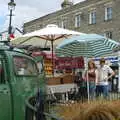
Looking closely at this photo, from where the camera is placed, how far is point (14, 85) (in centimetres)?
712

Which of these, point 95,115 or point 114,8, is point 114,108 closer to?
point 95,115

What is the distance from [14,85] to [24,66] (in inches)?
31.9

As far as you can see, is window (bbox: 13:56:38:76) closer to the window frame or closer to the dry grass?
the dry grass

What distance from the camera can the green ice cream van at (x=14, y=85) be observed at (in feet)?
22.8

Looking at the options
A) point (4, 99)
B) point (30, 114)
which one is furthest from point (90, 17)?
point (30, 114)

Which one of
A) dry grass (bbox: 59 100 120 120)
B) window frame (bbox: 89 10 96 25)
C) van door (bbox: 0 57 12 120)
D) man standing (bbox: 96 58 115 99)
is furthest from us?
window frame (bbox: 89 10 96 25)

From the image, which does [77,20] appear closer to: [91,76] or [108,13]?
[108,13]

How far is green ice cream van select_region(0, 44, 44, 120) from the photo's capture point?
22.8 ft

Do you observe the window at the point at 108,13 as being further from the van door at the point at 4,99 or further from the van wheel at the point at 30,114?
the van wheel at the point at 30,114

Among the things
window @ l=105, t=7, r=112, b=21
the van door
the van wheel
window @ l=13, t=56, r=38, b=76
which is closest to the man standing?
window @ l=13, t=56, r=38, b=76

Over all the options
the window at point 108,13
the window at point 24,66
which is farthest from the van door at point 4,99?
the window at point 108,13

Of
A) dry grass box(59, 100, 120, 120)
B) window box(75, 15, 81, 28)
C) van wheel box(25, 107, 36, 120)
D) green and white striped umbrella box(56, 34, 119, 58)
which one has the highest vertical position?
window box(75, 15, 81, 28)

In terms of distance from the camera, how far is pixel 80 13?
55.9 m

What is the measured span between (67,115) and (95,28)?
44500 mm
